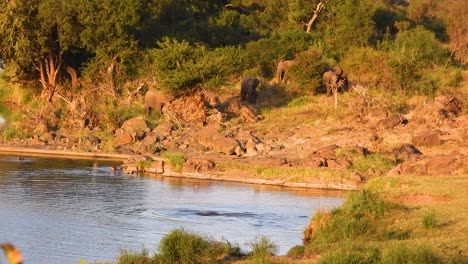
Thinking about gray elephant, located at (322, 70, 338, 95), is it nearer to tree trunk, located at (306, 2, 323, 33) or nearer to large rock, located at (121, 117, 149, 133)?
large rock, located at (121, 117, 149, 133)

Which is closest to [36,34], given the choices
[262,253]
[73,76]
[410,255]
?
[73,76]

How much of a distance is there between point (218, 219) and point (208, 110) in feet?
55.7

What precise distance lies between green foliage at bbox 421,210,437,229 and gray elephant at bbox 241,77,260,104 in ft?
76.5

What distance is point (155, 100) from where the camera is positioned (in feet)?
125

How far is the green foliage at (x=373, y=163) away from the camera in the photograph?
27.9 meters

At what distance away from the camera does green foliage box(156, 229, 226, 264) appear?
13570 mm

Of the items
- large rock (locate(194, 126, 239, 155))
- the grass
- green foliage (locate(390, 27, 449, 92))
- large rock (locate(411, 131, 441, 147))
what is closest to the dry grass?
the grass

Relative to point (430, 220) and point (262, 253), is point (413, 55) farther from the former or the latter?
point (262, 253)

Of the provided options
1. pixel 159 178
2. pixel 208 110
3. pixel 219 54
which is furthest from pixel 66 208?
pixel 219 54

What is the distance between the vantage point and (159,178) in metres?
28.5

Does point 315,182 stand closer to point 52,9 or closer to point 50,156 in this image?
point 50,156

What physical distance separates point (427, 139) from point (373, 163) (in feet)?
9.65

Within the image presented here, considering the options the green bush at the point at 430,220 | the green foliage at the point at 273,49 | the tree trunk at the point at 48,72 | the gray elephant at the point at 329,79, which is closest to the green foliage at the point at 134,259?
the green bush at the point at 430,220

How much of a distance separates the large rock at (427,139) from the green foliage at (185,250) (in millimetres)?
17417
